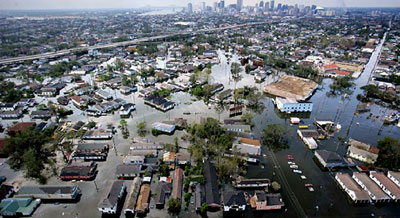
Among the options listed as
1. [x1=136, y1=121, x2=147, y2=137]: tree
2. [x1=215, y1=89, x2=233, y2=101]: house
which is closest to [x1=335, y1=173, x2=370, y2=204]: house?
[x1=215, y1=89, x2=233, y2=101]: house

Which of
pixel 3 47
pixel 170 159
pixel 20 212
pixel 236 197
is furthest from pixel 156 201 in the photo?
pixel 3 47

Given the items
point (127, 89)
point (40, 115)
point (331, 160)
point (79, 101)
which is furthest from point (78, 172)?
point (331, 160)

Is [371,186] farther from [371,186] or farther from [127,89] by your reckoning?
[127,89]

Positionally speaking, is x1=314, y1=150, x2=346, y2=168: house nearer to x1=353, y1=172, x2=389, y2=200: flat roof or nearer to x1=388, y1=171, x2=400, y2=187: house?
x1=353, y1=172, x2=389, y2=200: flat roof

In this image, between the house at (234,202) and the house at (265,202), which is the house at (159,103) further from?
the house at (265,202)

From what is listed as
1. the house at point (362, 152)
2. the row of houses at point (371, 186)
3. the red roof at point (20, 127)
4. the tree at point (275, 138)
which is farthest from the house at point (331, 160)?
the red roof at point (20, 127)

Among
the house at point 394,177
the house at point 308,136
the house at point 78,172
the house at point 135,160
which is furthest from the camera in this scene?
the house at point 308,136
